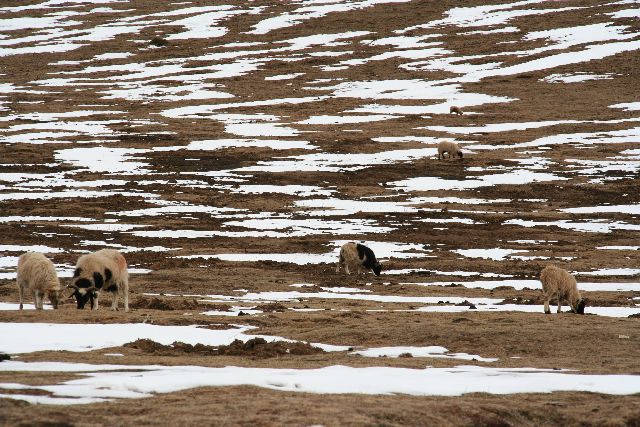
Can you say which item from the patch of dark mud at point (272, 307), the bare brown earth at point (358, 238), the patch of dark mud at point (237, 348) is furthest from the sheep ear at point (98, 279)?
the patch of dark mud at point (237, 348)

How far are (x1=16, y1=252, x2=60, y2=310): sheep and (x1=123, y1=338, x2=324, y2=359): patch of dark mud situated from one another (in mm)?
4360

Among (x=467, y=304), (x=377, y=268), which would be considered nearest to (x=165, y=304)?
(x=467, y=304)

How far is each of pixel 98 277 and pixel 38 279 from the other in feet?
3.29

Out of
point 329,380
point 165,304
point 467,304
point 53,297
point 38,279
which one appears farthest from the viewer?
point 467,304

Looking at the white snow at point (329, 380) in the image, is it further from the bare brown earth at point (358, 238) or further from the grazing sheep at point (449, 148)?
the grazing sheep at point (449, 148)

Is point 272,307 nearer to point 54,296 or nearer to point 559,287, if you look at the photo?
point 54,296

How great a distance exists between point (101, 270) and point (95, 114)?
148 feet

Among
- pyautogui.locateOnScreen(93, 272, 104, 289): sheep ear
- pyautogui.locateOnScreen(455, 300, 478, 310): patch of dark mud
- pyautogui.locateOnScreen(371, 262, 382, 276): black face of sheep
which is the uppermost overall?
pyautogui.locateOnScreen(93, 272, 104, 289): sheep ear

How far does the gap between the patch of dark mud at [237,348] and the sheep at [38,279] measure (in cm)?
436

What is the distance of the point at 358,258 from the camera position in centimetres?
2395

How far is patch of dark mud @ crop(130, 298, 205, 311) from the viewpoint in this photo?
17.3 meters

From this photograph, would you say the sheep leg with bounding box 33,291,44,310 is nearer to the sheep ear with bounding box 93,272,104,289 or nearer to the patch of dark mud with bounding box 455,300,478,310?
the sheep ear with bounding box 93,272,104,289

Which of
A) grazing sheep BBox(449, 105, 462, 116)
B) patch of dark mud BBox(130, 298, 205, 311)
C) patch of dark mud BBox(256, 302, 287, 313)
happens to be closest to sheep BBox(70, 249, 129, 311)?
patch of dark mud BBox(130, 298, 205, 311)

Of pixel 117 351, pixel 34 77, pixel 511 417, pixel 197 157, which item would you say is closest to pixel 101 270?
pixel 117 351
